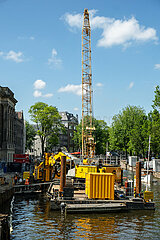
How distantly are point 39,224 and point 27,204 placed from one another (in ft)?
35.8

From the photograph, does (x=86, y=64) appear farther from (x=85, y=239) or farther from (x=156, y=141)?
(x=85, y=239)

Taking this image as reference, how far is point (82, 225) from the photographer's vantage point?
27344 millimetres

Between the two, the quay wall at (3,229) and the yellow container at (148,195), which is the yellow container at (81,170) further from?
the quay wall at (3,229)

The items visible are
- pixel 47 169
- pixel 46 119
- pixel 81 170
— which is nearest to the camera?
pixel 81 170

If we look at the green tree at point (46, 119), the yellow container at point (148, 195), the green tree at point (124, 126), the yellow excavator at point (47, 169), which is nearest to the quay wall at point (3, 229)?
the yellow container at point (148, 195)

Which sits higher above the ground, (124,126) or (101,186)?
(124,126)

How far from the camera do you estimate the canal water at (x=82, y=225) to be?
24.5 meters

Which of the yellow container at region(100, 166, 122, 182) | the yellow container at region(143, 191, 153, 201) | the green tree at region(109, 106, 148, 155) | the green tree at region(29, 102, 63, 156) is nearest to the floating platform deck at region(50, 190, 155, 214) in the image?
the yellow container at region(143, 191, 153, 201)

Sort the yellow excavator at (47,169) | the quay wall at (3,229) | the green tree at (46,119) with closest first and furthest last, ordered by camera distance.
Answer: the quay wall at (3,229)
the yellow excavator at (47,169)
the green tree at (46,119)

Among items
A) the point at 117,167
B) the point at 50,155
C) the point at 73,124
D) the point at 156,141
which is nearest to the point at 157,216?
the point at 117,167

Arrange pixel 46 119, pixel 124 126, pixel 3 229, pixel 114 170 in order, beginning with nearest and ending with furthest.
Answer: pixel 3 229 → pixel 114 170 → pixel 46 119 → pixel 124 126

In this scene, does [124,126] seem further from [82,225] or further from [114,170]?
[82,225]

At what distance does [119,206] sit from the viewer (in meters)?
32.2

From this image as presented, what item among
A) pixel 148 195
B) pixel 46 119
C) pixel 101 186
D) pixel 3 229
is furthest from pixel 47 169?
pixel 46 119
